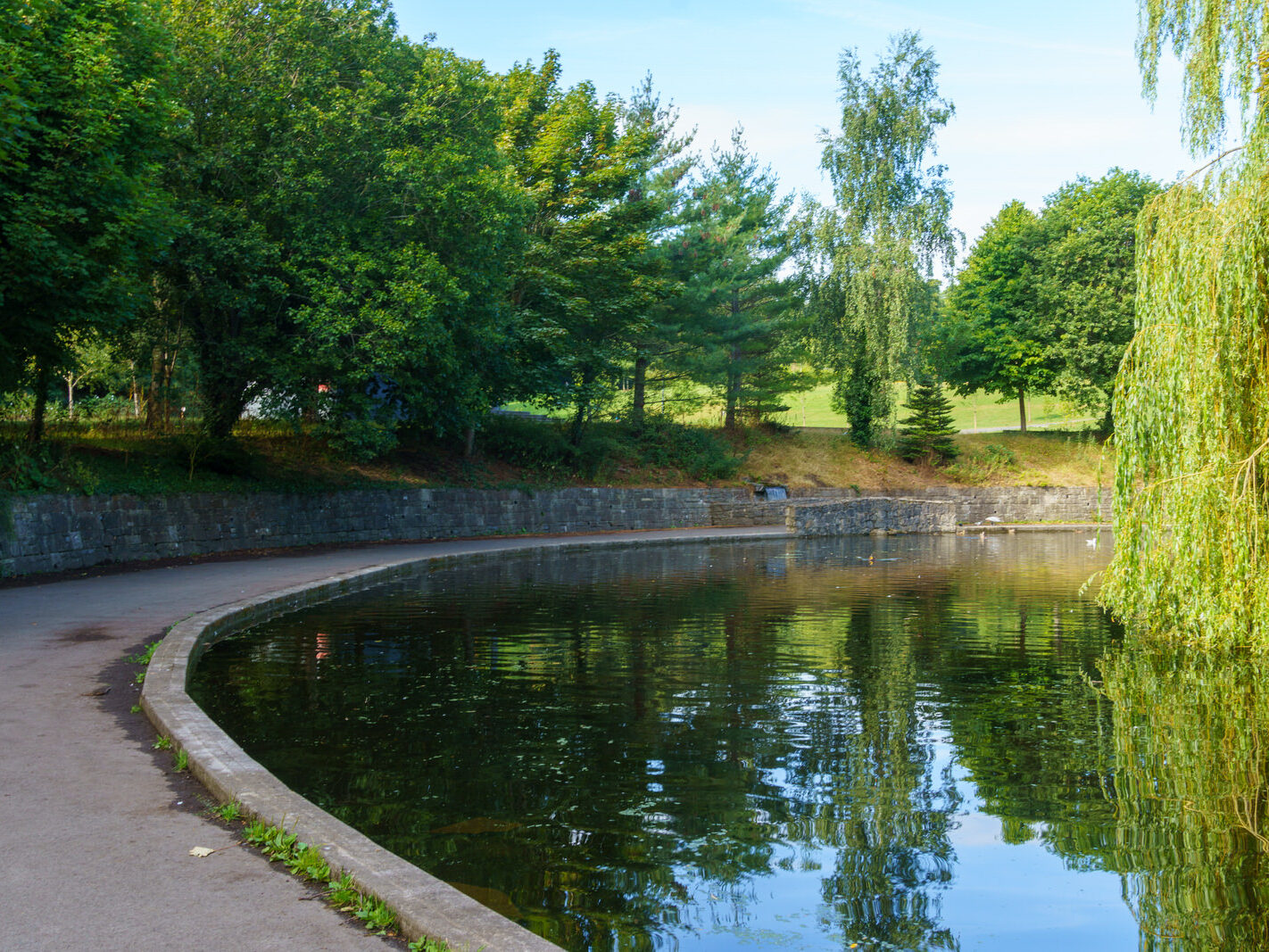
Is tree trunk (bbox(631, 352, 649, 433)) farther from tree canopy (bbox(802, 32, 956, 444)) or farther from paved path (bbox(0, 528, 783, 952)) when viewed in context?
paved path (bbox(0, 528, 783, 952))

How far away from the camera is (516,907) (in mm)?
4520

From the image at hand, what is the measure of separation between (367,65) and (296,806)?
21600 mm

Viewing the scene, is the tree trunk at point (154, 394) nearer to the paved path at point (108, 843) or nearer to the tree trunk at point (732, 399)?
the paved path at point (108, 843)

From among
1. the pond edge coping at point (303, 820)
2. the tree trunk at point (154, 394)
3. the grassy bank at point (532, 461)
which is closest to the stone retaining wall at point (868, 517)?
the grassy bank at point (532, 461)

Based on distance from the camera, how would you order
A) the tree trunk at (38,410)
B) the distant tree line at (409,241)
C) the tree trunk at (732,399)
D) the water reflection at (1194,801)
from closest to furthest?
the water reflection at (1194,801) → the distant tree line at (409,241) → the tree trunk at (38,410) → the tree trunk at (732,399)

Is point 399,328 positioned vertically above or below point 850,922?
above

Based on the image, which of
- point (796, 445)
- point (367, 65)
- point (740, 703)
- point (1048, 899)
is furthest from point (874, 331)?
point (1048, 899)

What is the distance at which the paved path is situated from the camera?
378 centimetres

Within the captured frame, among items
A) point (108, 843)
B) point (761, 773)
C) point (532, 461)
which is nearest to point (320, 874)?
point (108, 843)

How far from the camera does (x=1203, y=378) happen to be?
9.97 metres

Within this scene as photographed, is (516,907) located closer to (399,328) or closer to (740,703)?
(740,703)

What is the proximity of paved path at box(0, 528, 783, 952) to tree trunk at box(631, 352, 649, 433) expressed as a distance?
3174cm

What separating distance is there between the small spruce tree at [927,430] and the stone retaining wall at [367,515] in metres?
3.26

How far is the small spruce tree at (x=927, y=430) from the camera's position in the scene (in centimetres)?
4600
